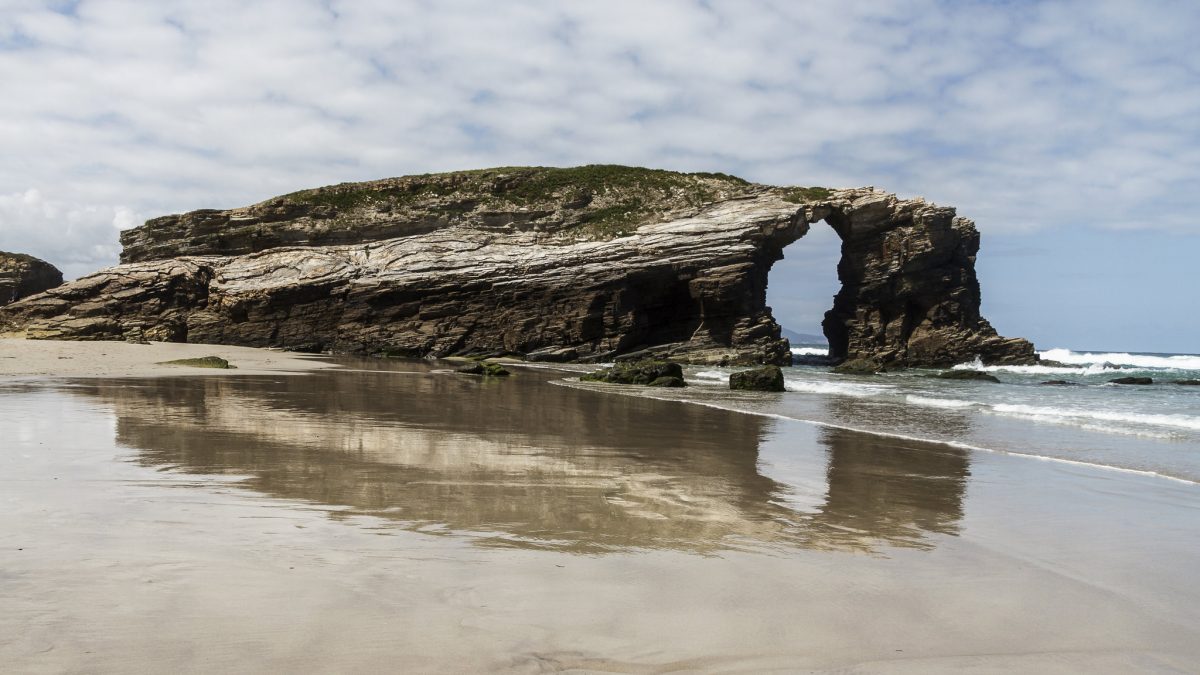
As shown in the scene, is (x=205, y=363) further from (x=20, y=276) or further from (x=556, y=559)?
(x=20, y=276)

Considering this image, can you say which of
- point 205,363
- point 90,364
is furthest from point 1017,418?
A: point 90,364

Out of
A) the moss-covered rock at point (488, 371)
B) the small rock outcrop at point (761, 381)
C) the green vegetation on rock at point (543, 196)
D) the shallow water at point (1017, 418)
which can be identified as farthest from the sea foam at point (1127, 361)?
the moss-covered rock at point (488, 371)

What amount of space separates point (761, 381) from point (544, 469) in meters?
16.5

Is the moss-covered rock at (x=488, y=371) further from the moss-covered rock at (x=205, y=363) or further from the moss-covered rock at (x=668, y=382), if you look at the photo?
the moss-covered rock at (x=205, y=363)

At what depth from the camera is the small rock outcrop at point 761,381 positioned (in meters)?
22.9

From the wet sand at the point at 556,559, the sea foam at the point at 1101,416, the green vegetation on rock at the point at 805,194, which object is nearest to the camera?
the wet sand at the point at 556,559

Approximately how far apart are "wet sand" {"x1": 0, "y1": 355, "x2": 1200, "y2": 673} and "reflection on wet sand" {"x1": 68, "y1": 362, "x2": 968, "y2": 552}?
0.05 meters

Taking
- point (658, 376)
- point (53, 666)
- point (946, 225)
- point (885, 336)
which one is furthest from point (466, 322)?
point (53, 666)

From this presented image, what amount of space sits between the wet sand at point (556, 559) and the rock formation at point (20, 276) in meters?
53.7

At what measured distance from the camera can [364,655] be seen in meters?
2.74

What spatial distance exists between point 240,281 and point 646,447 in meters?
43.4

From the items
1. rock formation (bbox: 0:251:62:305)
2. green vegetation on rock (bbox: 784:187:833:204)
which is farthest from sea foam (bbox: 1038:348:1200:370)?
rock formation (bbox: 0:251:62:305)

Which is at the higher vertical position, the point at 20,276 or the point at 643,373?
the point at 20,276

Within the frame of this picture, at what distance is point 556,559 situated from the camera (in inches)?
165
